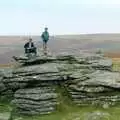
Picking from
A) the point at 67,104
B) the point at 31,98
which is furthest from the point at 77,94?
Answer: the point at 31,98

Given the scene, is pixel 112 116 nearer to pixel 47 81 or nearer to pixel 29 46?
pixel 47 81

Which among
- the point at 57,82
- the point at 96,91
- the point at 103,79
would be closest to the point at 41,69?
the point at 57,82

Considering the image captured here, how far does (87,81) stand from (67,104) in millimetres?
2918

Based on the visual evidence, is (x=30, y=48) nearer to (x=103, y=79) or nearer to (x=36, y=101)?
(x=36, y=101)

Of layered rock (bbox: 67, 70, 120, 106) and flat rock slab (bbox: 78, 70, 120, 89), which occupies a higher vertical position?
flat rock slab (bbox: 78, 70, 120, 89)

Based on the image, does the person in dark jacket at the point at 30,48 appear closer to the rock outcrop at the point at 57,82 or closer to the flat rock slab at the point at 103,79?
the rock outcrop at the point at 57,82

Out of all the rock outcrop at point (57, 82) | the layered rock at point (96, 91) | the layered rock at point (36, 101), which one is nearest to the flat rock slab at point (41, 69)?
the rock outcrop at point (57, 82)

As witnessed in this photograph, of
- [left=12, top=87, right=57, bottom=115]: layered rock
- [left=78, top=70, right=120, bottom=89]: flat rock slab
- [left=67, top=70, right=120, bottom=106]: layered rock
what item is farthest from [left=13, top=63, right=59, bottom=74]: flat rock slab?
[left=78, top=70, right=120, bottom=89]: flat rock slab

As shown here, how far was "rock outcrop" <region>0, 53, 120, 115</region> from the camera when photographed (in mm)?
43156

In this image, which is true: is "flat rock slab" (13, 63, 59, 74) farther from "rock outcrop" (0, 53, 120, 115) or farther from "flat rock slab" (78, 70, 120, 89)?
"flat rock slab" (78, 70, 120, 89)

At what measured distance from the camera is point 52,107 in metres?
42.8

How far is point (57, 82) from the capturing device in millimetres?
44688

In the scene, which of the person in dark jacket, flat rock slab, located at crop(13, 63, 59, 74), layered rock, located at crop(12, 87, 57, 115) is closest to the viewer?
layered rock, located at crop(12, 87, 57, 115)

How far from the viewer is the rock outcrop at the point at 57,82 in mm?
43156
